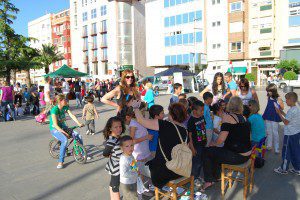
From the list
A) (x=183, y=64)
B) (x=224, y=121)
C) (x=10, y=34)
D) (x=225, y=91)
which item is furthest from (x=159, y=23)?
(x=224, y=121)

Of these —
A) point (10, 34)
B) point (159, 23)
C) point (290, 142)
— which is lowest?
point (290, 142)

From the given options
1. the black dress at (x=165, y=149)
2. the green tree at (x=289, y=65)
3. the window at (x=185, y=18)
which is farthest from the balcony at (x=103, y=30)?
the black dress at (x=165, y=149)

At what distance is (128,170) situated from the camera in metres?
3.50

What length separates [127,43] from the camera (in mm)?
A: 53281

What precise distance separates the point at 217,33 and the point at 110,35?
21470 mm

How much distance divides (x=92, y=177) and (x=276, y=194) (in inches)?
130

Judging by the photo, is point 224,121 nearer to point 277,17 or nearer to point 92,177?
point 92,177

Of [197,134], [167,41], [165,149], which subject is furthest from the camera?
[167,41]

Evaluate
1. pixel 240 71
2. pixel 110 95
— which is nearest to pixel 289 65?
pixel 240 71

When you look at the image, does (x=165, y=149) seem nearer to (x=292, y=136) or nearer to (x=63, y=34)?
(x=292, y=136)

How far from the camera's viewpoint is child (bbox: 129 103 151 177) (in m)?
4.21

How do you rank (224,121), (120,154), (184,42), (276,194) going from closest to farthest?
(120,154), (224,121), (276,194), (184,42)

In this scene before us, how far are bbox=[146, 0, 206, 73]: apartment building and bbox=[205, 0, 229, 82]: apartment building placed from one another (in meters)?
1.02

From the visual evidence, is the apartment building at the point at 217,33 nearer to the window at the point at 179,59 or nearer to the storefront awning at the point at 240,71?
the storefront awning at the point at 240,71
